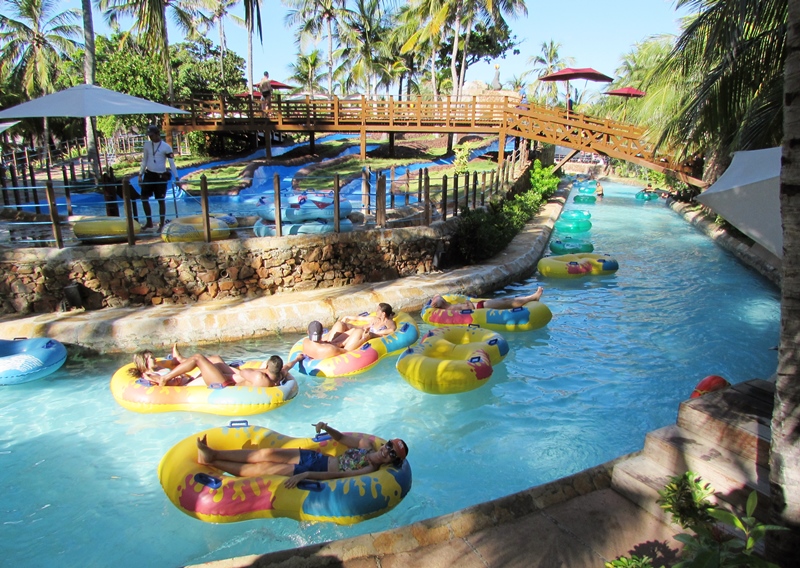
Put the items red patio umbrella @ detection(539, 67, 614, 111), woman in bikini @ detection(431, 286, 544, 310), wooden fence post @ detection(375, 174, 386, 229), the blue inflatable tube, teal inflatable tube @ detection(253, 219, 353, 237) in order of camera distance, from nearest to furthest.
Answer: the blue inflatable tube → woman in bikini @ detection(431, 286, 544, 310) → teal inflatable tube @ detection(253, 219, 353, 237) → wooden fence post @ detection(375, 174, 386, 229) → red patio umbrella @ detection(539, 67, 614, 111)

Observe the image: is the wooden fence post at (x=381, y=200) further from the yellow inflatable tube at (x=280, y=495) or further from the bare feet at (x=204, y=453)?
the yellow inflatable tube at (x=280, y=495)

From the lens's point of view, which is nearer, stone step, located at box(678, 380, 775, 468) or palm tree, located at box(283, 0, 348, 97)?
stone step, located at box(678, 380, 775, 468)

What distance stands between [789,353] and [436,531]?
2.14 meters

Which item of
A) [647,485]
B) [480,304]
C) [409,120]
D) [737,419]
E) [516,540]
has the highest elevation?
[409,120]

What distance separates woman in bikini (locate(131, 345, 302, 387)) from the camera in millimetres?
6531

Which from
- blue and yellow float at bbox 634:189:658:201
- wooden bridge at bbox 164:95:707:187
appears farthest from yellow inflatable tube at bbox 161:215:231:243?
blue and yellow float at bbox 634:189:658:201

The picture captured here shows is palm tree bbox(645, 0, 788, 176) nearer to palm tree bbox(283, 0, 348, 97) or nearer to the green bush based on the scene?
the green bush

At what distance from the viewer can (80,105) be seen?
916 cm

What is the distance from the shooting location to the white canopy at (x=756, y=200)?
481cm

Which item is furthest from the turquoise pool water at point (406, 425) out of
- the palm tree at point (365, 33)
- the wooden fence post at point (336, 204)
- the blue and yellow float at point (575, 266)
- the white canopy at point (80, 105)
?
the palm tree at point (365, 33)

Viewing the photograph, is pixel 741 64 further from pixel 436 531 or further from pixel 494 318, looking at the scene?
pixel 436 531

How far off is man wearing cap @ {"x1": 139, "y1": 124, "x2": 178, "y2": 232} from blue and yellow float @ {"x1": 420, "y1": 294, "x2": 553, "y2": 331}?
4.87 meters

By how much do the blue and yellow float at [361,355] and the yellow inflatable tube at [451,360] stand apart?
0.43 metres

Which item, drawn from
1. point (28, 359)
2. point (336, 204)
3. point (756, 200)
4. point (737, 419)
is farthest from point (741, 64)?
point (28, 359)
